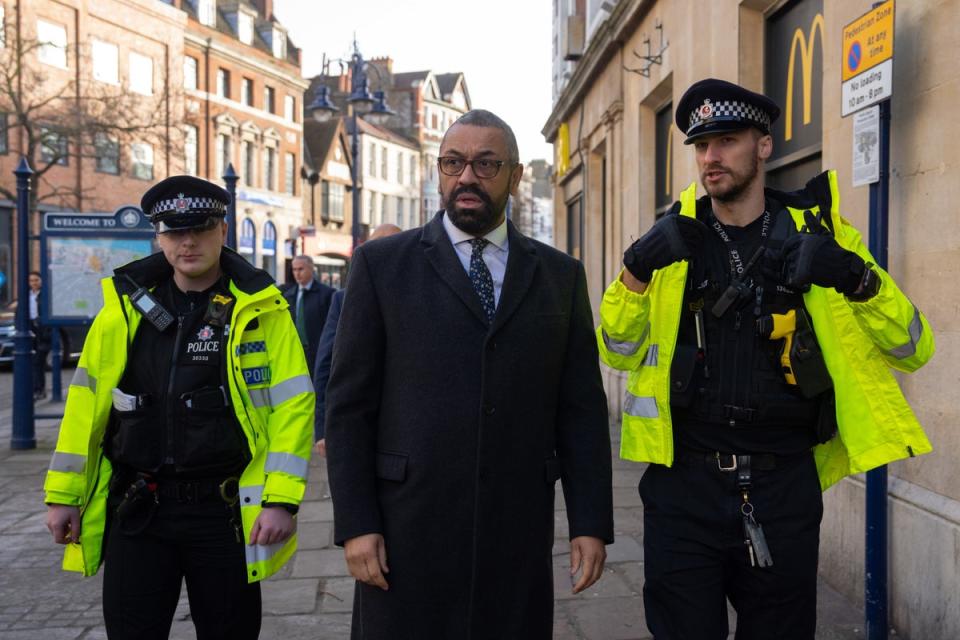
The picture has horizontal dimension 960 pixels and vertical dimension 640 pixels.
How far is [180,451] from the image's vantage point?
308cm

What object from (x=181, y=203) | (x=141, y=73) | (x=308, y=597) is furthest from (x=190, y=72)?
(x=181, y=203)

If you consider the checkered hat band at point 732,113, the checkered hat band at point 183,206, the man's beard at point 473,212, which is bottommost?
the man's beard at point 473,212

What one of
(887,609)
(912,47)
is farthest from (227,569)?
(912,47)

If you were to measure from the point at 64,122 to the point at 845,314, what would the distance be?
26542 mm

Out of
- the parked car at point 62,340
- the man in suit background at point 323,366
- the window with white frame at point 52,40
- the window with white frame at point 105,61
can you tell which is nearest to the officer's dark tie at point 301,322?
the man in suit background at point 323,366

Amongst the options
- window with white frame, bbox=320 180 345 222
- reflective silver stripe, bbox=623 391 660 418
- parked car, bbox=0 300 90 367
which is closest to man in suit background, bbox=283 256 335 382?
reflective silver stripe, bbox=623 391 660 418

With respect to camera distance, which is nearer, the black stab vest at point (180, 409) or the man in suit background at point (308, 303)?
the black stab vest at point (180, 409)

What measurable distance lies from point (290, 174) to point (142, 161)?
42.9 feet

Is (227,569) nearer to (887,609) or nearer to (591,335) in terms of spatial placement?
(591,335)

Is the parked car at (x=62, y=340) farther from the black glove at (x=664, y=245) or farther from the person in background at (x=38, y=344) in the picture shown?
the black glove at (x=664, y=245)

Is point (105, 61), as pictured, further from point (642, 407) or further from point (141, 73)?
point (642, 407)

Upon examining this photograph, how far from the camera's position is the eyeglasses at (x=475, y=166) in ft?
8.61

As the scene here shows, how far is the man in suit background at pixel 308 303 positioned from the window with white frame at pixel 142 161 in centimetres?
2906

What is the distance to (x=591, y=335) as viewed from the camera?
2.89 m
